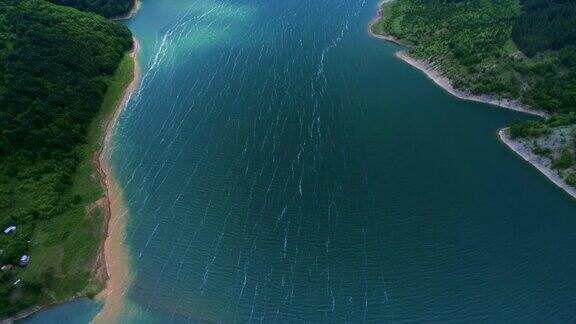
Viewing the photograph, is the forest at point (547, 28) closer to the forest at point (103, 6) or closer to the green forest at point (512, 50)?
the green forest at point (512, 50)

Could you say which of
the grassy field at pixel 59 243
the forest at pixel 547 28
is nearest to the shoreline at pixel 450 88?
the forest at pixel 547 28

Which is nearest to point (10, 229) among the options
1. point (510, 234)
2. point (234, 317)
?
point (234, 317)

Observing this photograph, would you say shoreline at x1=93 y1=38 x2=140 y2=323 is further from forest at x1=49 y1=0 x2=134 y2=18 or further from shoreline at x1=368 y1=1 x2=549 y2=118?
shoreline at x1=368 y1=1 x2=549 y2=118

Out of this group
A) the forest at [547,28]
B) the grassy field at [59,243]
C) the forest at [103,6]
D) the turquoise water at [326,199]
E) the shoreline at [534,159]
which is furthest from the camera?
the forest at [103,6]

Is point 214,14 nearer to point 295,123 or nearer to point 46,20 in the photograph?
point 46,20

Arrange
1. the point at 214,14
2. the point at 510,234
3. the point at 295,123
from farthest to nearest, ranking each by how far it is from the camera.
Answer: the point at 214,14 < the point at 295,123 < the point at 510,234

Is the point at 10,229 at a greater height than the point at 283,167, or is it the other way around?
the point at 10,229
